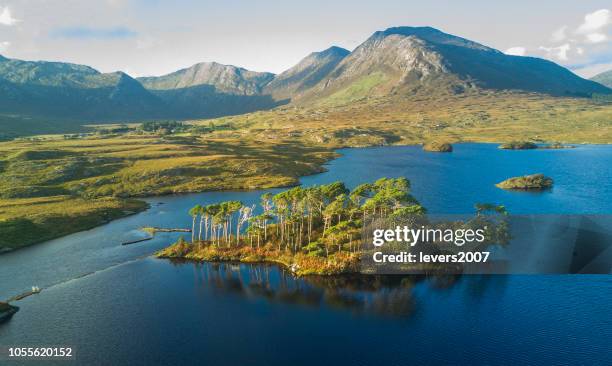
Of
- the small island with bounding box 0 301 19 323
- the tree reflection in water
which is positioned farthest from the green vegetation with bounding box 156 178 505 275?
the small island with bounding box 0 301 19 323

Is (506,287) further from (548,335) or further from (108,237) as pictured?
(108,237)

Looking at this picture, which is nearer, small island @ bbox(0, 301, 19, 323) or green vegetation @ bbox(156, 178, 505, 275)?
small island @ bbox(0, 301, 19, 323)

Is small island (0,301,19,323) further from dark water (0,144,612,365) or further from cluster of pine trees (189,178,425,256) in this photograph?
cluster of pine trees (189,178,425,256)

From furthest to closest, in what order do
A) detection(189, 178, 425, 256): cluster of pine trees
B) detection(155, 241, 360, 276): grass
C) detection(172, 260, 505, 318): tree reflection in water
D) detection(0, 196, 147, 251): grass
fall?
detection(0, 196, 147, 251): grass < detection(189, 178, 425, 256): cluster of pine trees < detection(155, 241, 360, 276): grass < detection(172, 260, 505, 318): tree reflection in water

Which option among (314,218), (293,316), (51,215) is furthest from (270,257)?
(51,215)

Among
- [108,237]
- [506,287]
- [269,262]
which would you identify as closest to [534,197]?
[506,287]

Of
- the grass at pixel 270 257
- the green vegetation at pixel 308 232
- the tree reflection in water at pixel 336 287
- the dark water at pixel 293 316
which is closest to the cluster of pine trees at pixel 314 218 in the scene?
the green vegetation at pixel 308 232

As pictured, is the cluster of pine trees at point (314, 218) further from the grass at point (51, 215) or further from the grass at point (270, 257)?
the grass at point (51, 215)
